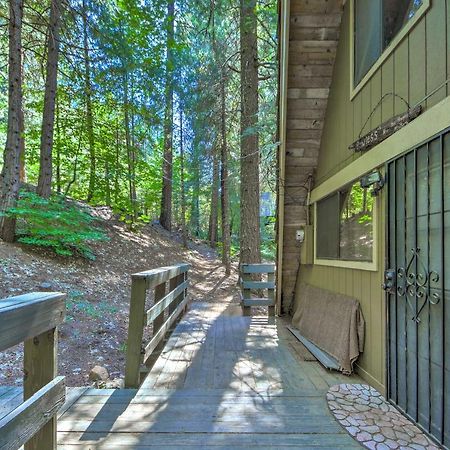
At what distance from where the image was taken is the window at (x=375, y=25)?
2979 mm

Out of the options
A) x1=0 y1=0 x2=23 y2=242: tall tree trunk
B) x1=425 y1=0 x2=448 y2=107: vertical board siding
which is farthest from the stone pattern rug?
x1=0 y1=0 x2=23 y2=242: tall tree trunk

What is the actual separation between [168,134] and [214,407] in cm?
1081

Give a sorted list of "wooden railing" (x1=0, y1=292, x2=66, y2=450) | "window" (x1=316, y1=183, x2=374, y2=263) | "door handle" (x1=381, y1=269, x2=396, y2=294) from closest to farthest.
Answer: "wooden railing" (x1=0, y1=292, x2=66, y2=450) < "door handle" (x1=381, y1=269, x2=396, y2=294) < "window" (x1=316, y1=183, x2=374, y2=263)

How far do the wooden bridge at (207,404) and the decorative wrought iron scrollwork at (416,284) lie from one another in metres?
1.06

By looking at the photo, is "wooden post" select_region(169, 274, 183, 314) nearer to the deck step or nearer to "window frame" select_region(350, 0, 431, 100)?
the deck step

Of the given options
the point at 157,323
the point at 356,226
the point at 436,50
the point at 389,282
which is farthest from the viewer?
the point at 157,323

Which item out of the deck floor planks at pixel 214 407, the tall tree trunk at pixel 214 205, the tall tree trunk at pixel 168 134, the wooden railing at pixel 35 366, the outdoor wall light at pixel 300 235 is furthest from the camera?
the tall tree trunk at pixel 214 205

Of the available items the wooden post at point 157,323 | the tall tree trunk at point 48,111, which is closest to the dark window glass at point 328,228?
the wooden post at point 157,323

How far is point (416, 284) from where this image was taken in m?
2.52

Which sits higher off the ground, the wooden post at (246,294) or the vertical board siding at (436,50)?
the vertical board siding at (436,50)

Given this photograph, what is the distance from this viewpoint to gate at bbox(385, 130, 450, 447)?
7.20 feet

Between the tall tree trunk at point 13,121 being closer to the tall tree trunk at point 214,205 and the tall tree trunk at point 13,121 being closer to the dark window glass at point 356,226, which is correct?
the dark window glass at point 356,226

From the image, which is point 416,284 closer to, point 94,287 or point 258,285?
point 258,285

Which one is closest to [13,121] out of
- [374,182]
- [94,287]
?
[94,287]
